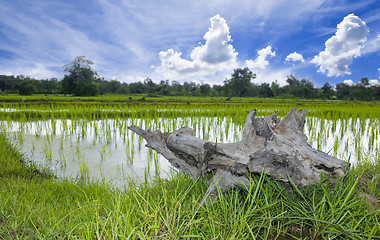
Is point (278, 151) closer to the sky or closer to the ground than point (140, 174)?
closer to the sky

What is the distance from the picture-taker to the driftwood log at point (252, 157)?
167 cm

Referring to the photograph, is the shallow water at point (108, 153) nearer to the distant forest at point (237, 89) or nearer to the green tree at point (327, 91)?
the distant forest at point (237, 89)

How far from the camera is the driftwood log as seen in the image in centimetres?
167

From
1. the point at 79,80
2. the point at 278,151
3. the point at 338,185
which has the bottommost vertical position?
the point at 338,185

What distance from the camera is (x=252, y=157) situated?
1747 mm

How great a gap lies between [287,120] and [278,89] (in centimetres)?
6825

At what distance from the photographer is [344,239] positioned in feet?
4.42

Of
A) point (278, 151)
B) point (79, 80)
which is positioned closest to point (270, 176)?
point (278, 151)

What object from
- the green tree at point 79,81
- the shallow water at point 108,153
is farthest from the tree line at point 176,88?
the shallow water at point 108,153

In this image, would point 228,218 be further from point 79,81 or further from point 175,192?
point 79,81

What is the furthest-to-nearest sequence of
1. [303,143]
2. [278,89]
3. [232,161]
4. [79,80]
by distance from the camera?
1. [278,89]
2. [79,80]
3. [303,143]
4. [232,161]

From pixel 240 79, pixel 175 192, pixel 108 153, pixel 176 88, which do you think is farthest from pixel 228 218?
pixel 176 88

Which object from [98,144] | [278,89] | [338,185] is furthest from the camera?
[278,89]

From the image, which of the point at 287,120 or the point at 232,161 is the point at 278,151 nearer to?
the point at 232,161
